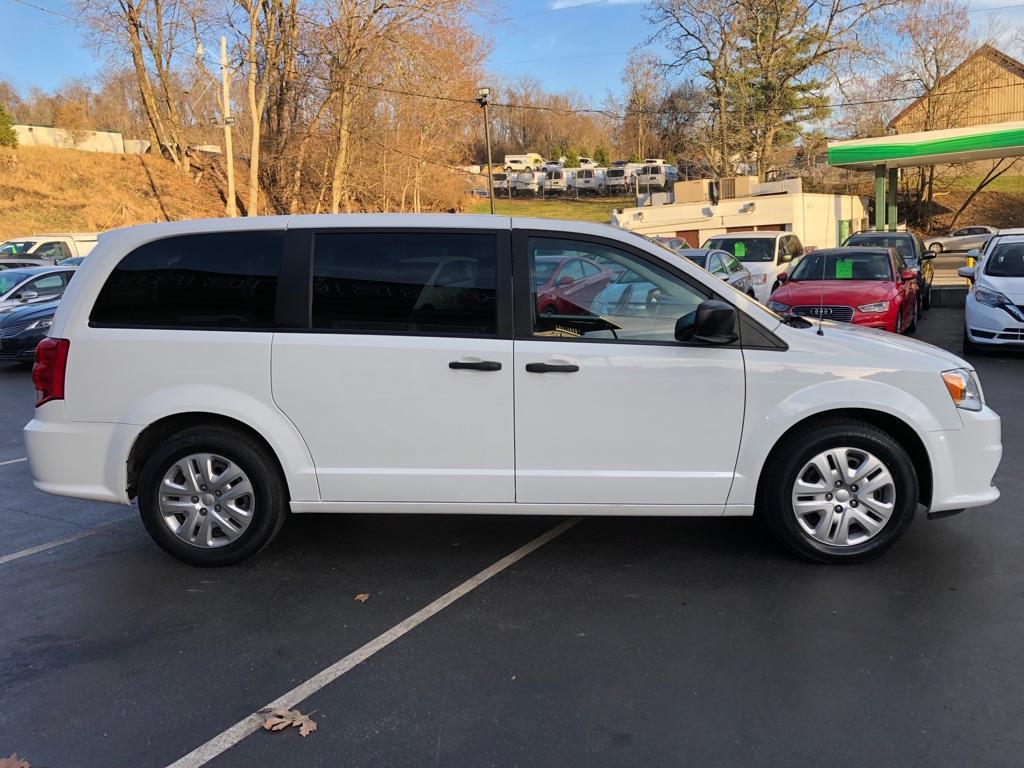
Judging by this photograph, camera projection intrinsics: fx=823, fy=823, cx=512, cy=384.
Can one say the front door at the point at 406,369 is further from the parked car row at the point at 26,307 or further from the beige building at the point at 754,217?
the beige building at the point at 754,217

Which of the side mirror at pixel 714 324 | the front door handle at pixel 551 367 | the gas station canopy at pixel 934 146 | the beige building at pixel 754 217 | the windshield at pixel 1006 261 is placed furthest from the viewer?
the beige building at pixel 754 217

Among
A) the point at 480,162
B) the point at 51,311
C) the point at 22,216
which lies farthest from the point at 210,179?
the point at 480,162

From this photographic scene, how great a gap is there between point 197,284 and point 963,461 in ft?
13.9

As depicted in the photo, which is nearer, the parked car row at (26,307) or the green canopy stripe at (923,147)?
the parked car row at (26,307)

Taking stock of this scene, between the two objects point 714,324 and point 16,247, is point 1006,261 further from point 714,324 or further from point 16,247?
point 16,247

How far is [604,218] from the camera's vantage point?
Answer: 4912 centimetres

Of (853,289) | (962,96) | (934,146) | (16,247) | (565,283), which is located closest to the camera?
(565,283)

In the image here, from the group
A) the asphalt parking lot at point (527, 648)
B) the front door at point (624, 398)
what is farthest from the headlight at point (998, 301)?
the front door at point (624, 398)

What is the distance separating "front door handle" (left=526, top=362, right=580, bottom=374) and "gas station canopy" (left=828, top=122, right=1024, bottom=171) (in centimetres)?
3224

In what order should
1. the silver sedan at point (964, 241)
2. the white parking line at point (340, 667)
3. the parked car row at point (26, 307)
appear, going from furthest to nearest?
the silver sedan at point (964, 241), the parked car row at point (26, 307), the white parking line at point (340, 667)

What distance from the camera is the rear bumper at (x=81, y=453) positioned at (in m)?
4.54

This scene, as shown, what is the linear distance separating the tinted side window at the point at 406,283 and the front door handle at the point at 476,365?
17cm

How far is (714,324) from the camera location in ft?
13.5

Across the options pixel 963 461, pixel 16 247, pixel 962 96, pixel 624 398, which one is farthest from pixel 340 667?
pixel 962 96
